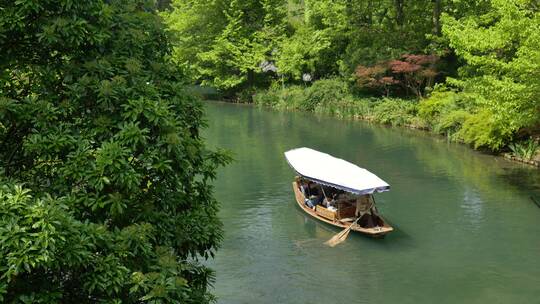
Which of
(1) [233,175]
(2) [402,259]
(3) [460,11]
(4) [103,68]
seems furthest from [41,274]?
(3) [460,11]

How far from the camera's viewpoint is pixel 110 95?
674cm

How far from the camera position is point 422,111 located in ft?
Result: 126

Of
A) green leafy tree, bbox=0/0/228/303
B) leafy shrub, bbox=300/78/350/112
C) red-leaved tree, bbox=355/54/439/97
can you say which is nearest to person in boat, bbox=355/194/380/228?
green leafy tree, bbox=0/0/228/303

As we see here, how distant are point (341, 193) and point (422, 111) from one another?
63.2 feet

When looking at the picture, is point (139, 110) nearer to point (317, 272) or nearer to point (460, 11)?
point (317, 272)

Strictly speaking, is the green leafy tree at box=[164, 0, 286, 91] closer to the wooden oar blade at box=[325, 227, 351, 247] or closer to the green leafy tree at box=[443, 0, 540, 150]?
the green leafy tree at box=[443, 0, 540, 150]

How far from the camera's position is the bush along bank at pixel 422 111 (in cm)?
2962

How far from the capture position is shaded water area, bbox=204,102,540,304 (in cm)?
1510

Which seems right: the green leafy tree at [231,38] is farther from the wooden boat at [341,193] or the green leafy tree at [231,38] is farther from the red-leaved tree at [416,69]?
the wooden boat at [341,193]

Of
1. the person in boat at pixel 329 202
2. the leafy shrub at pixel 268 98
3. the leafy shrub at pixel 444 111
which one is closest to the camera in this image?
the person in boat at pixel 329 202

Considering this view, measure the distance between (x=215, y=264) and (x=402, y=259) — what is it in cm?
527

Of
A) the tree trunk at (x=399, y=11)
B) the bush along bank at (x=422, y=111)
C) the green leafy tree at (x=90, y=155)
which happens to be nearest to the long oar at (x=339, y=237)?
the bush along bank at (x=422, y=111)

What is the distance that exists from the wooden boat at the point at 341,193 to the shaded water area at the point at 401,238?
1.48ft

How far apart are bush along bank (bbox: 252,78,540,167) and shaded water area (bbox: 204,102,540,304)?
1.03 m
